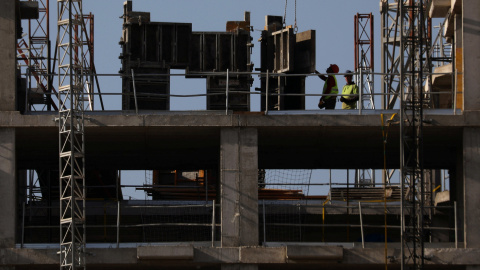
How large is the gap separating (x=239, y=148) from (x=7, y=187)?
6.40m

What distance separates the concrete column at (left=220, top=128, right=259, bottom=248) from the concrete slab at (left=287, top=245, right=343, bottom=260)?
1158 millimetres

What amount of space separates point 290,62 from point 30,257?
12.1 meters

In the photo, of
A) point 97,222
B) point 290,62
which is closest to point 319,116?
point 290,62

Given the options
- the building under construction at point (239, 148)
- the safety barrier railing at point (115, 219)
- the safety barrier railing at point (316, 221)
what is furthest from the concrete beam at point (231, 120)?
the safety barrier railing at point (115, 219)

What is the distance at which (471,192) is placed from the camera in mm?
32281

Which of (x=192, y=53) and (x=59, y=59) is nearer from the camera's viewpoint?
(x=59, y=59)

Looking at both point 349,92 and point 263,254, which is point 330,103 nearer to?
point 349,92

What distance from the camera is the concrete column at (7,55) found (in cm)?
3256

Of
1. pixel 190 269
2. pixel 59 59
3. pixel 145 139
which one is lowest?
pixel 190 269

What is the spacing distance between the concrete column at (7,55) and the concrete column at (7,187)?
857 mm

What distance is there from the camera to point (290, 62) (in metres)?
39.5

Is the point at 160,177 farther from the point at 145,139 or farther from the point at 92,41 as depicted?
the point at 145,139

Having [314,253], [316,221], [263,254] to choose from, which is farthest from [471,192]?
[316,221]

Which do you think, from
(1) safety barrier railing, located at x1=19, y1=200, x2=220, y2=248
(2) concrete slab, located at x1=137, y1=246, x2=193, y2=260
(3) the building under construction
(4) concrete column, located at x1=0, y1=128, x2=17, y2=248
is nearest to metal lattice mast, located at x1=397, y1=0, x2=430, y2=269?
(3) the building under construction
